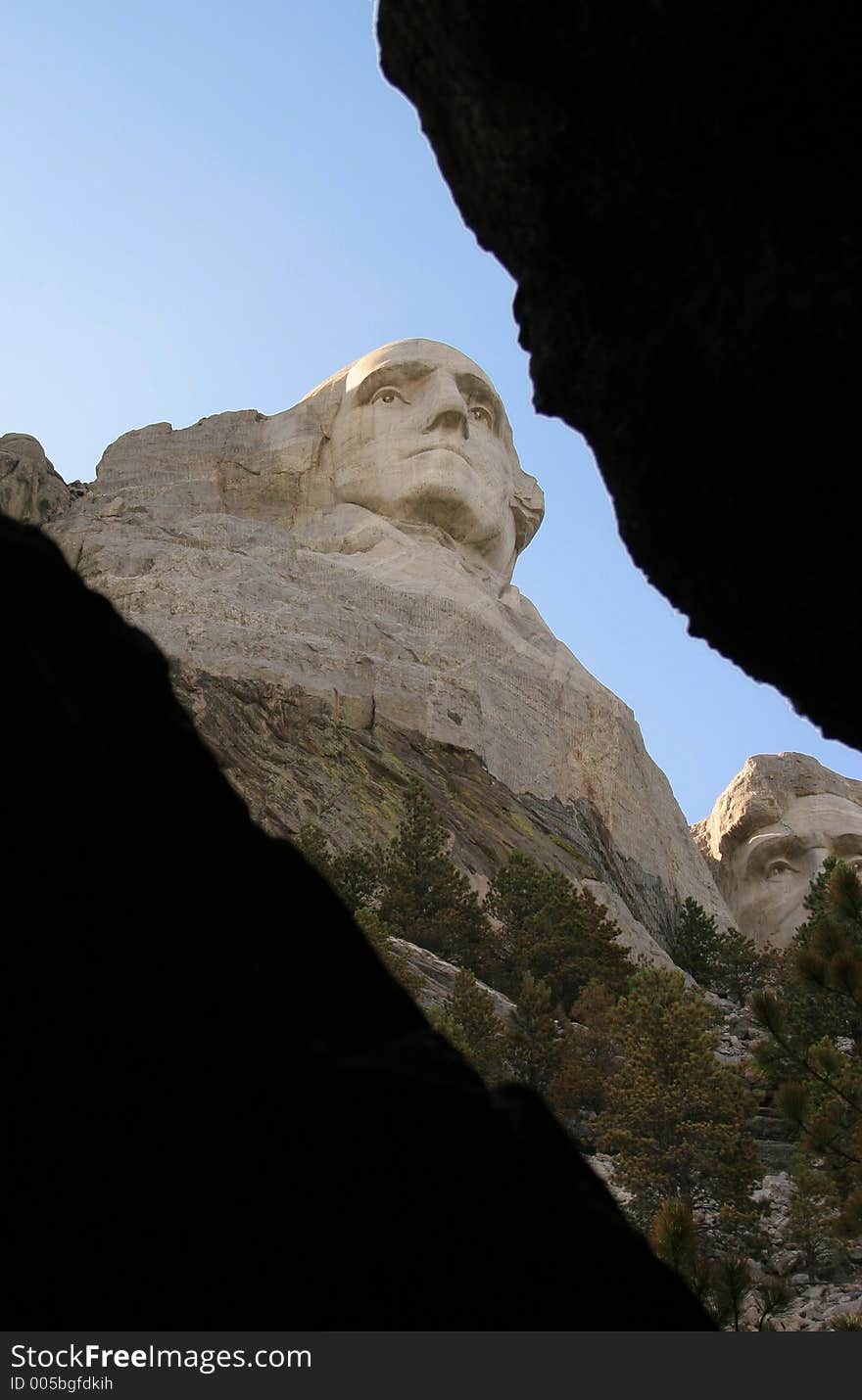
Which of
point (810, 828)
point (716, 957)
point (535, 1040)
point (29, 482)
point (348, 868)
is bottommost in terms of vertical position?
point (535, 1040)

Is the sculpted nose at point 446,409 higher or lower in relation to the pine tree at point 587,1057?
higher

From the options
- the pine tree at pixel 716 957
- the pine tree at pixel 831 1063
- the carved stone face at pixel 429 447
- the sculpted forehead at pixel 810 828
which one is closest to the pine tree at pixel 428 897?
the pine tree at pixel 716 957

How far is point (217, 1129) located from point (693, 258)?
1.82 meters

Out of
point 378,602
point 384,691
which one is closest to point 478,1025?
point 384,691

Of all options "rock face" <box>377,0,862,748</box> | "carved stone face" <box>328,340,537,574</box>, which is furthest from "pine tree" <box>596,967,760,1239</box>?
"carved stone face" <box>328,340,537,574</box>

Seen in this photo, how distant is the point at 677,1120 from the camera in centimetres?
1596

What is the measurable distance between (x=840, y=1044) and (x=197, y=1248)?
15896 millimetres

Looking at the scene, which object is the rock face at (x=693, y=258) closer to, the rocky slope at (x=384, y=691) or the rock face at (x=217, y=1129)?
the rock face at (x=217, y=1129)

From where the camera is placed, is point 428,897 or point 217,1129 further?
point 428,897

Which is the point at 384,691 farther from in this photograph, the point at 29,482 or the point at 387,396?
the point at 29,482

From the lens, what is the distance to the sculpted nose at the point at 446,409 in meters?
33.0

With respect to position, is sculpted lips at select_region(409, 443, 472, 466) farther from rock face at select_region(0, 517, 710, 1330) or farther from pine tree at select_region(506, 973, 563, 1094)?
rock face at select_region(0, 517, 710, 1330)

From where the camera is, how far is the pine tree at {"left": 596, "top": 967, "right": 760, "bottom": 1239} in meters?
15.4

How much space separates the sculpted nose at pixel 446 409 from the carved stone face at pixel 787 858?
8.70m
